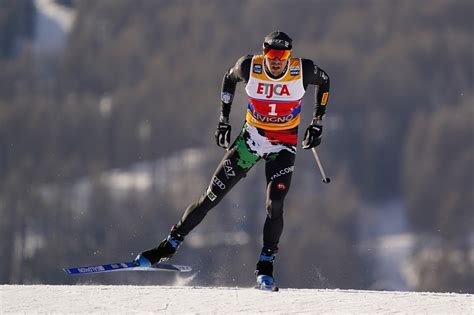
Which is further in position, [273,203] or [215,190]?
[215,190]

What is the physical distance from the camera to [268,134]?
9.38 meters

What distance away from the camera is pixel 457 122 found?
92.4 metres

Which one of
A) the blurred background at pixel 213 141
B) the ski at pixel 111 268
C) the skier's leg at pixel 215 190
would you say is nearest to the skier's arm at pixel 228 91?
the skier's leg at pixel 215 190

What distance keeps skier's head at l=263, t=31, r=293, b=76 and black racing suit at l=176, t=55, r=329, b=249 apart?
14 centimetres

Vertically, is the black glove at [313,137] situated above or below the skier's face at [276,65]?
below

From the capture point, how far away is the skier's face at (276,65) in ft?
29.9

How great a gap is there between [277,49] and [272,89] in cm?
37

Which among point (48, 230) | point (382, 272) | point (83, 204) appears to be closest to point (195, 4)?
point (83, 204)

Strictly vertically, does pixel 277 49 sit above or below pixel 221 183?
above

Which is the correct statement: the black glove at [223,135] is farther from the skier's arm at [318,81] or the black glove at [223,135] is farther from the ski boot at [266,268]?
the ski boot at [266,268]

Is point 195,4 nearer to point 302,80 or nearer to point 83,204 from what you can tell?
point 83,204

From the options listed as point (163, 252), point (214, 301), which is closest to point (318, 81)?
point (163, 252)

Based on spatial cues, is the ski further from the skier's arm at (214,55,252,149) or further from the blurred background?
the blurred background

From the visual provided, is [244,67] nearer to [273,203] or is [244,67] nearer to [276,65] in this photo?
[276,65]
